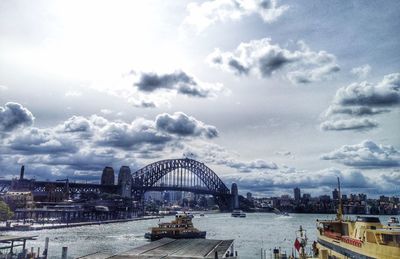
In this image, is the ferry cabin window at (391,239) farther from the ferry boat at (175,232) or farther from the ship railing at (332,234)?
the ferry boat at (175,232)

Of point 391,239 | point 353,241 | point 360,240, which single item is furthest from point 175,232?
point 391,239

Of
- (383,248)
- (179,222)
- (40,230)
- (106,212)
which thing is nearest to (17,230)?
(40,230)

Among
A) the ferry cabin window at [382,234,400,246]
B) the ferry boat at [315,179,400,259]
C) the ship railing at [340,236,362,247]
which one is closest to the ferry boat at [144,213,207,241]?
the ferry boat at [315,179,400,259]

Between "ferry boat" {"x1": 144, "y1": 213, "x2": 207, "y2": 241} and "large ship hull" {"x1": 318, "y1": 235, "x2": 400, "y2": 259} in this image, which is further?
"ferry boat" {"x1": 144, "y1": 213, "x2": 207, "y2": 241}

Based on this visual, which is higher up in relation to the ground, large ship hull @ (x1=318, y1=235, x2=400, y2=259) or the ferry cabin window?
the ferry cabin window

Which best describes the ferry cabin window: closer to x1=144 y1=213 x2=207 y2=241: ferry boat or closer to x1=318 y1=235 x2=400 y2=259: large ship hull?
x1=318 y1=235 x2=400 y2=259: large ship hull

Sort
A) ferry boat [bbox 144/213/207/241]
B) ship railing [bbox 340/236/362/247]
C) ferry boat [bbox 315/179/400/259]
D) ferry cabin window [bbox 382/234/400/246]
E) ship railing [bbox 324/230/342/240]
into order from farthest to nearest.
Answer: ferry boat [bbox 144/213/207/241]
ship railing [bbox 324/230/342/240]
ship railing [bbox 340/236/362/247]
ferry boat [bbox 315/179/400/259]
ferry cabin window [bbox 382/234/400/246]

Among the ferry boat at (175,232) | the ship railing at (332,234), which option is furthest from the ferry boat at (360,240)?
the ferry boat at (175,232)

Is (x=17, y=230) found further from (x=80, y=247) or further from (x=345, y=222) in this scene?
(x=345, y=222)

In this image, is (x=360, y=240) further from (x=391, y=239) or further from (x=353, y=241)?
(x=391, y=239)
